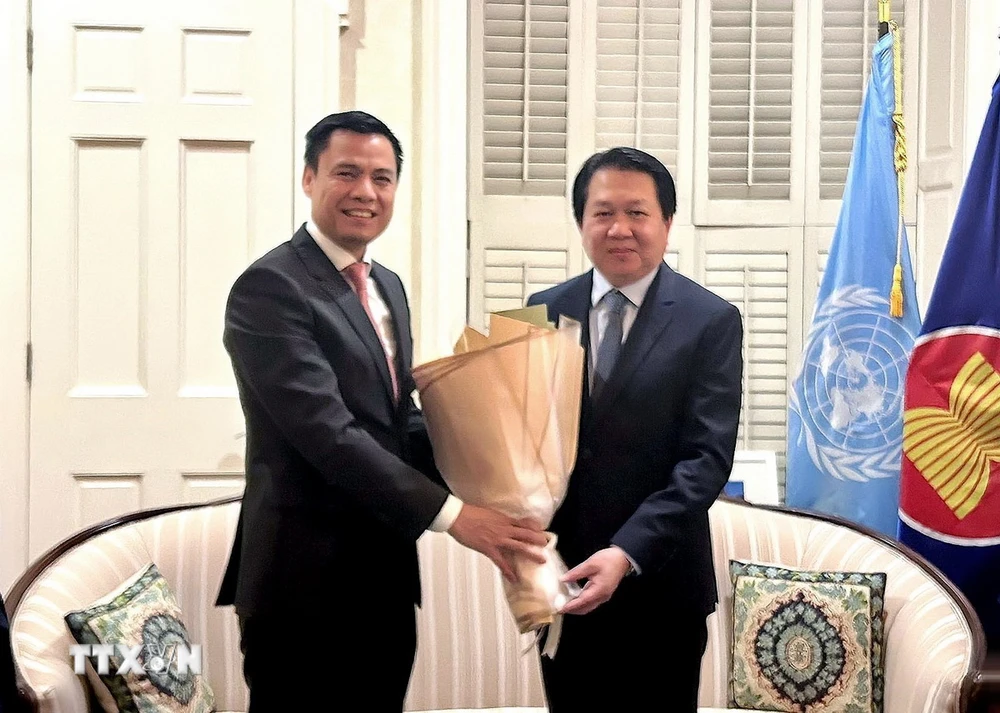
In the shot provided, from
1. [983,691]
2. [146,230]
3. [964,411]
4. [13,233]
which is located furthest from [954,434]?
[13,233]

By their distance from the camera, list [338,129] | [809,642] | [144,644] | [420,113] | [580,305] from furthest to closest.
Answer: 1. [420,113]
2. [809,642]
3. [144,644]
4. [580,305]
5. [338,129]

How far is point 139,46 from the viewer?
293 cm

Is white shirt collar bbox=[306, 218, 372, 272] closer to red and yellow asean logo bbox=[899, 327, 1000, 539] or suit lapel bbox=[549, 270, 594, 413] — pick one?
suit lapel bbox=[549, 270, 594, 413]

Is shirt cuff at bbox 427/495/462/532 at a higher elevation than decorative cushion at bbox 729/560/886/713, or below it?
higher

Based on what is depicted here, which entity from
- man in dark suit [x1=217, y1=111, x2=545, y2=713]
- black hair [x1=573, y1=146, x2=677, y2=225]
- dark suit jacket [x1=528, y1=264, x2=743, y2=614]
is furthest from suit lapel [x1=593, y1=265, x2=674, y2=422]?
man in dark suit [x1=217, y1=111, x2=545, y2=713]

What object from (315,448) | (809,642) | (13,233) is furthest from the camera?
(13,233)

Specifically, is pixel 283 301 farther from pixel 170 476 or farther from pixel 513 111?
pixel 513 111

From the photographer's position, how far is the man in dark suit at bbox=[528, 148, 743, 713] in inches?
57.5

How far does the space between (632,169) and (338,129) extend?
398 millimetres

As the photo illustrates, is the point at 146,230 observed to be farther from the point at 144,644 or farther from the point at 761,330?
the point at 761,330

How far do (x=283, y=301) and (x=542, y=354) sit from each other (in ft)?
1.09

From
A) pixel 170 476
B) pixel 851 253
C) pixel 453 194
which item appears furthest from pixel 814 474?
pixel 170 476

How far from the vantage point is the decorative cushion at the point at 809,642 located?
2.54m

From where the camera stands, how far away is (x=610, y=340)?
4.97 feet
